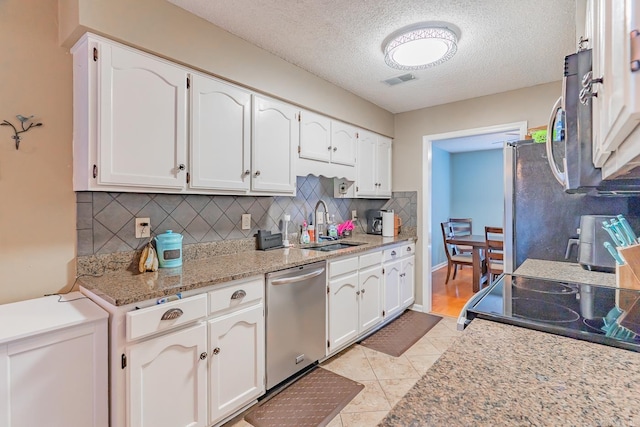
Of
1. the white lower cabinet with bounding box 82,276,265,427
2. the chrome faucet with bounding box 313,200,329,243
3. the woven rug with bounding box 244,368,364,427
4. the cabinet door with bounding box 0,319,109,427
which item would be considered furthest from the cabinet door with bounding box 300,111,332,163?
the cabinet door with bounding box 0,319,109,427

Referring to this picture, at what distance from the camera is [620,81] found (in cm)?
45

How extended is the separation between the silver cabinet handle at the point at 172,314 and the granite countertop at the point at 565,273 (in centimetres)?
177

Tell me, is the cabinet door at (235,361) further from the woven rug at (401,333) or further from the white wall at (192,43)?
the white wall at (192,43)

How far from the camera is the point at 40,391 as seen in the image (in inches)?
46.6

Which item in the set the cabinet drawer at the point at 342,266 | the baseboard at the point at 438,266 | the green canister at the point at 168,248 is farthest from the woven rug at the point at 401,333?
the baseboard at the point at 438,266

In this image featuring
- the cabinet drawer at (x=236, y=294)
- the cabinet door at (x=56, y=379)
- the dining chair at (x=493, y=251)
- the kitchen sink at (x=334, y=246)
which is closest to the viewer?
the cabinet door at (x=56, y=379)

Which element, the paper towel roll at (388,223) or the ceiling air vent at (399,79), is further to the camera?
the paper towel roll at (388,223)

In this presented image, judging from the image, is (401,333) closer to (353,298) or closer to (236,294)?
(353,298)

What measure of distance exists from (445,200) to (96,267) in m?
6.00

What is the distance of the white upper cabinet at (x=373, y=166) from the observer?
328cm

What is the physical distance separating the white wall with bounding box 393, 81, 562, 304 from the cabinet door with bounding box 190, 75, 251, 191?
7.24 ft

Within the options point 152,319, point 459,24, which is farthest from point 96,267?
point 459,24

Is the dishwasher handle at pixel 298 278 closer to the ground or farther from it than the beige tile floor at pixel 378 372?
farther from it

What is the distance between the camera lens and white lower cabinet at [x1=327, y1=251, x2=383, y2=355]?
2424mm
